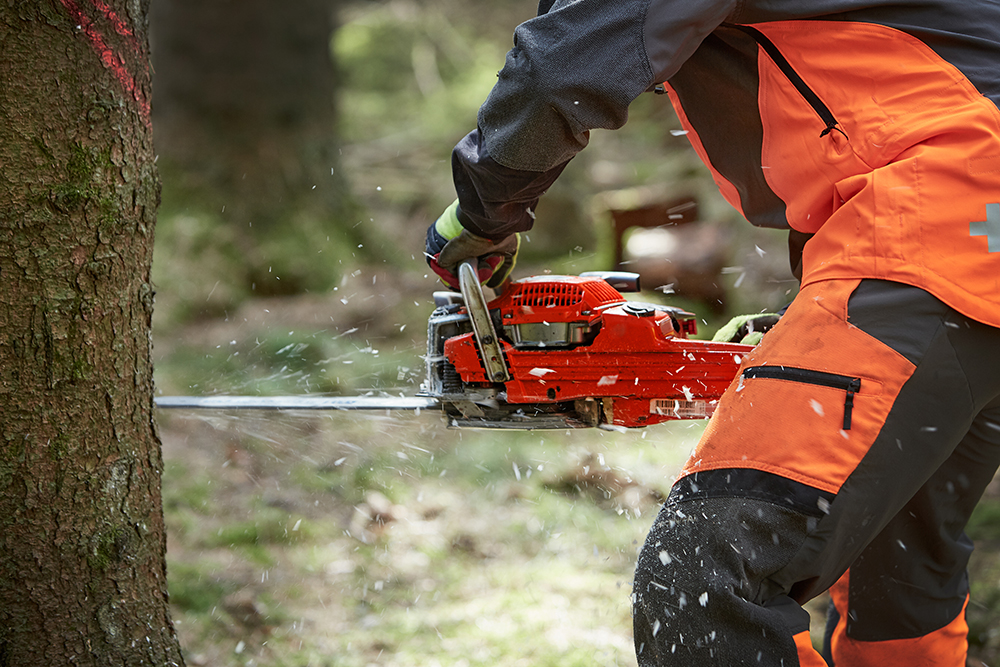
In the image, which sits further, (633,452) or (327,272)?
(327,272)

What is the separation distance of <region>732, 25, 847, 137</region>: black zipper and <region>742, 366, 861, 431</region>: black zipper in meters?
0.44

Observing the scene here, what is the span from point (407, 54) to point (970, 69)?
9.66 metres

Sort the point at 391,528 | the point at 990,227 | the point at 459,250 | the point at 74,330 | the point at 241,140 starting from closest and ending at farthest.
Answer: the point at 990,227 → the point at 74,330 → the point at 459,250 → the point at 391,528 → the point at 241,140

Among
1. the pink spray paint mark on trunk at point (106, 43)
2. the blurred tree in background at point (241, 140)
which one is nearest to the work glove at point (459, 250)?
the pink spray paint mark on trunk at point (106, 43)

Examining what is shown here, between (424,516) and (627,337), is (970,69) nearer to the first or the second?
(627,337)

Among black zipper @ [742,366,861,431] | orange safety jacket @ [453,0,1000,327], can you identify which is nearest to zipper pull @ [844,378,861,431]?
black zipper @ [742,366,861,431]

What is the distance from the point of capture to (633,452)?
4152mm

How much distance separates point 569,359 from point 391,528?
1615 mm

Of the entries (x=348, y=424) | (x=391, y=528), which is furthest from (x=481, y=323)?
(x=348, y=424)

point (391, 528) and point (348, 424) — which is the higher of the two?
point (348, 424)

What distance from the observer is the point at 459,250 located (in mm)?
1969

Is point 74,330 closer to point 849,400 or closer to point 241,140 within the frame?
point 849,400

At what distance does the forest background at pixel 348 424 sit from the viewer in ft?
8.64

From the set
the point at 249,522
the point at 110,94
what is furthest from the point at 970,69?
the point at 249,522
